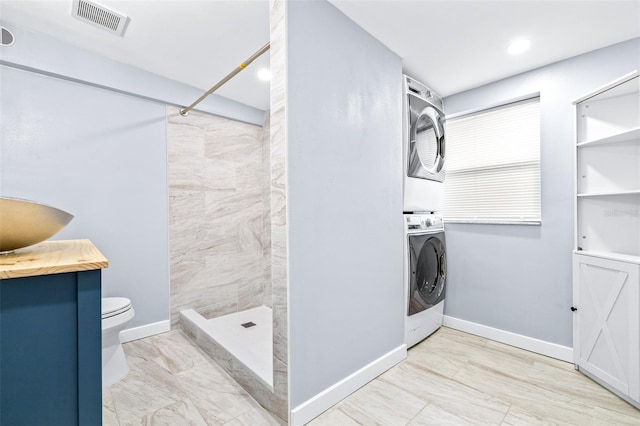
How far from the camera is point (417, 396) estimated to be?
1.75 meters

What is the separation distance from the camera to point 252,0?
1651mm

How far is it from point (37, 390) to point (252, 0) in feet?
6.36

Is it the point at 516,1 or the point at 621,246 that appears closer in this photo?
the point at 516,1

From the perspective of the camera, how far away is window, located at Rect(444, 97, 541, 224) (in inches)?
94.0

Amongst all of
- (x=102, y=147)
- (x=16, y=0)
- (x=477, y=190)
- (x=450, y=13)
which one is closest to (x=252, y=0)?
(x=450, y=13)

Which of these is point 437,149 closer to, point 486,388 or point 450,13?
point 450,13

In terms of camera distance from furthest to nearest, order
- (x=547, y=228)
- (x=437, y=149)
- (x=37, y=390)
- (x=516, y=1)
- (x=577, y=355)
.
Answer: (x=437, y=149)
(x=547, y=228)
(x=577, y=355)
(x=516, y=1)
(x=37, y=390)

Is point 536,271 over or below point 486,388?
over

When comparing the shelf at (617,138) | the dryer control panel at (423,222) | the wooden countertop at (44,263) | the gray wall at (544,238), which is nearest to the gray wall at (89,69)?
the wooden countertop at (44,263)

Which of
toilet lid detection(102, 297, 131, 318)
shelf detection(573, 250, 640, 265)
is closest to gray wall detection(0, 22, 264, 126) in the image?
toilet lid detection(102, 297, 131, 318)

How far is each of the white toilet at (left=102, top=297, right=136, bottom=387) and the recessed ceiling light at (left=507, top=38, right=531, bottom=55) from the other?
3.31 meters

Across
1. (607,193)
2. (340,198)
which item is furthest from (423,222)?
(607,193)

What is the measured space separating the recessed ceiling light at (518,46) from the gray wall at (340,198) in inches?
30.3

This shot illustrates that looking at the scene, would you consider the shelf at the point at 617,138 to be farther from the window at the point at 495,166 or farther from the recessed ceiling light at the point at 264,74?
the recessed ceiling light at the point at 264,74
